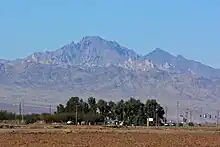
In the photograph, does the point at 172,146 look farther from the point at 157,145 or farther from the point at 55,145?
the point at 55,145

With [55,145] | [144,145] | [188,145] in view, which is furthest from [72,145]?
[188,145]

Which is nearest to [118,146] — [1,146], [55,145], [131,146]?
[131,146]

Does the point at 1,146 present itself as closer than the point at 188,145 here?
Yes

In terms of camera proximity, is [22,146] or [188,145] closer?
[22,146]

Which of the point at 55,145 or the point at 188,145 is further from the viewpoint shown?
the point at 188,145

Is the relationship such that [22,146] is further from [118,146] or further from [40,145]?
[118,146]

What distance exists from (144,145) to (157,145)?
129 cm

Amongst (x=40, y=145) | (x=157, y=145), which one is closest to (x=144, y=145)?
(x=157, y=145)

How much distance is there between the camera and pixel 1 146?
185 ft

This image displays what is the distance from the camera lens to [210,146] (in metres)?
60.2

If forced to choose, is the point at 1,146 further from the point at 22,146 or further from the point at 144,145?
the point at 144,145

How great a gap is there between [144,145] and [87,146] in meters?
4.98

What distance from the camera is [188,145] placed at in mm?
61688

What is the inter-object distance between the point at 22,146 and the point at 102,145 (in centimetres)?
680
